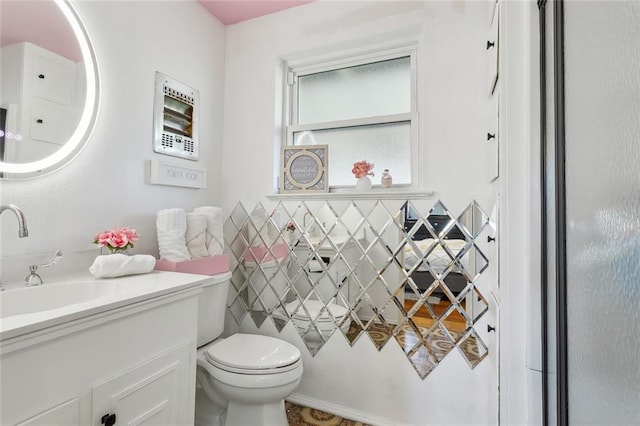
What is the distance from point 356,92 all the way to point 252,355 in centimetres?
160

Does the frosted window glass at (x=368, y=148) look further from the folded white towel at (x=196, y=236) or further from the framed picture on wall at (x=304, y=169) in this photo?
the folded white towel at (x=196, y=236)

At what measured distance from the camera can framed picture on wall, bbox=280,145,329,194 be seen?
187 cm

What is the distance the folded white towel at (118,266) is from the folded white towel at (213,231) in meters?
0.44

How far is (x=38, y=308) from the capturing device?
1.06m

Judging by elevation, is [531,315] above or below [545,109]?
below

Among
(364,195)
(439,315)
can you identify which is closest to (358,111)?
(364,195)

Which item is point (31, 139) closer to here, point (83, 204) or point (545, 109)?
point (83, 204)

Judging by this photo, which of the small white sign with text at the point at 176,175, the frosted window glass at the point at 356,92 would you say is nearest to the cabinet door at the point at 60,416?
A: the small white sign with text at the point at 176,175

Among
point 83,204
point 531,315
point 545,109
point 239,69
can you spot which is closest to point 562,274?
point 531,315

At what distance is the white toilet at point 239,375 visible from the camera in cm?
133

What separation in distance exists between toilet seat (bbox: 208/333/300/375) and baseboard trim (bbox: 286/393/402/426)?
48cm

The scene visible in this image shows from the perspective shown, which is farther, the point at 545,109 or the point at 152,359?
the point at 152,359

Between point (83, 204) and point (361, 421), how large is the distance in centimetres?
171

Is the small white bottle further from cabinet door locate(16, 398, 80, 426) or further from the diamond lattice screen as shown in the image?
cabinet door locate(16, 398, 80, 426)
